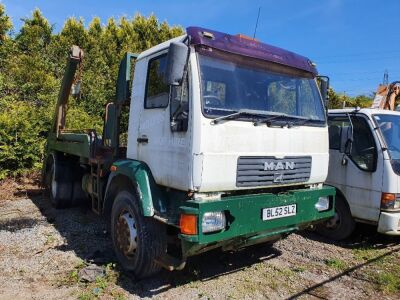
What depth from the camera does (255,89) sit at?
4.02m

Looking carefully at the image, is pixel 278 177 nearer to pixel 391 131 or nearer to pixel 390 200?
pixel 390 200

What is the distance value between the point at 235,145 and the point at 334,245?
Answer: 294cm

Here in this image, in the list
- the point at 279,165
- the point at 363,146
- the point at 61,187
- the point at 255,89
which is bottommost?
the point at 61,187

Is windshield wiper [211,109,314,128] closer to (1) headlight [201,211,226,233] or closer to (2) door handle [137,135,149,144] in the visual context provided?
(1) headlight [201,211,226,233]

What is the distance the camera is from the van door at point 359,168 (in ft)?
17.4

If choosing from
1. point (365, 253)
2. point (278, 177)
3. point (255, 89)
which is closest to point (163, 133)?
point (255, 89)

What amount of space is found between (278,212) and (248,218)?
44 cm

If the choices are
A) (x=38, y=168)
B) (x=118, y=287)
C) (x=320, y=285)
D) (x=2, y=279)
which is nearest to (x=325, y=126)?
(x=320, y=285)

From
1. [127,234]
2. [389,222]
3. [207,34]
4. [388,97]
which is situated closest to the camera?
[207,34]

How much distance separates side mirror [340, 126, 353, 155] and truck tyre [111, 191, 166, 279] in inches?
121

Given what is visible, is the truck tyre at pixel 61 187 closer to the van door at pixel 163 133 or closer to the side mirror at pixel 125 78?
the side mirror at pixel 125 78

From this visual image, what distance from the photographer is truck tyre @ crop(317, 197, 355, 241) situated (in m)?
5.68

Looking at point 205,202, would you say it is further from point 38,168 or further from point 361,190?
point 38,168

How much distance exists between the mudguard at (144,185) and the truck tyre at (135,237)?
21cm
